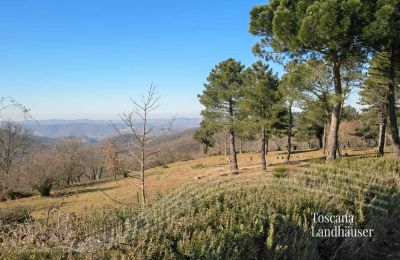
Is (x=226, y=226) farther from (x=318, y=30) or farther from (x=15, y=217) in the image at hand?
(x=318, y=30)

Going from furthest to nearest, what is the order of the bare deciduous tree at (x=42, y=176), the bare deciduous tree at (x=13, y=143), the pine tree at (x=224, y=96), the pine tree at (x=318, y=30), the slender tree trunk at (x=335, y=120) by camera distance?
the bare deciduous tree at (x=13, y=143) → the bare deciduous tree at (x=42, y=176) → the pine tree at (x=224, y=96) → the slender tree trunk at (x=335, y=120) → the pine tree at (x=318, y=30)

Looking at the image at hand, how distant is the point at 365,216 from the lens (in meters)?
5.07

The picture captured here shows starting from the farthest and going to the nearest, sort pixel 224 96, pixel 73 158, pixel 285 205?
1. pixel 73 158
2. pixel 224 96
3. pixel 285 205

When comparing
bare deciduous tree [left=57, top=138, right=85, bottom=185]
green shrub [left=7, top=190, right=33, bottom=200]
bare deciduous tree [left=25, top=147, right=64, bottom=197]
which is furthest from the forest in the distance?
bare deciduous tree [left=57, top=138, right=85, bottom=185]

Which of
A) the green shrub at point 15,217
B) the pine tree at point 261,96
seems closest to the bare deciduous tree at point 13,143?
the pine tree at point 261,96

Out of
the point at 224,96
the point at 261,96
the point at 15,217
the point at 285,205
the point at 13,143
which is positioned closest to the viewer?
the point at 285,205

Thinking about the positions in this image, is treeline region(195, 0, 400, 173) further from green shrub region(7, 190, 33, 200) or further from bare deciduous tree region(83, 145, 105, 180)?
bare deciduous tree region(83, 145, 105, 180)

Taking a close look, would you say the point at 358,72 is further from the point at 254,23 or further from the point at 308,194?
the point at 308,194

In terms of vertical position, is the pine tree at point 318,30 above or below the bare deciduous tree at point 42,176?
above

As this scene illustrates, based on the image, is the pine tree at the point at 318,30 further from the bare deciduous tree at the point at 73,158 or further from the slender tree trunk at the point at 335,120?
the bare deciduous tree at the point at 73,158

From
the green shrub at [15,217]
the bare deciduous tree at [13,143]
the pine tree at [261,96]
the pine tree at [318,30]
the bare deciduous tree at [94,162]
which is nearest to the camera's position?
the green shrub at [15,217]

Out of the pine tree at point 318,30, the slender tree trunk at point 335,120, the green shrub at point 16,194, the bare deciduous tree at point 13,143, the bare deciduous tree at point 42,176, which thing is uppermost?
the pine tree at point 318,30

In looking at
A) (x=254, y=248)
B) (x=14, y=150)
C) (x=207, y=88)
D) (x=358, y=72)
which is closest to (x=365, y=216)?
(x=254, y=248)

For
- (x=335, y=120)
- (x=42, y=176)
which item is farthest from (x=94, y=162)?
(x=335, y=120)
